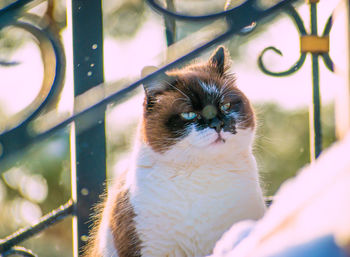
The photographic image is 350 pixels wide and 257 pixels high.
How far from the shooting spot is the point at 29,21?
104cm

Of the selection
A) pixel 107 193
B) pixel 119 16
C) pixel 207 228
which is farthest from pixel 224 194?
pixel 119 16

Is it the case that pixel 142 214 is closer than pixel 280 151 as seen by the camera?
Yes

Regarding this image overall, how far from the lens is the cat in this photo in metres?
1.26

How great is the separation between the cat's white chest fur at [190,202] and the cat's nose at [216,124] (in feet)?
0.31

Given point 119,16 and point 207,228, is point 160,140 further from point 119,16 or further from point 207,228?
point 119,16

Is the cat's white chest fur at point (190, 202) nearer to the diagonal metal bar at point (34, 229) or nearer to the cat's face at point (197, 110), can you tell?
the cat's face at point (197, 110)

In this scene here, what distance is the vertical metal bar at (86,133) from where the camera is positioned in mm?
1306

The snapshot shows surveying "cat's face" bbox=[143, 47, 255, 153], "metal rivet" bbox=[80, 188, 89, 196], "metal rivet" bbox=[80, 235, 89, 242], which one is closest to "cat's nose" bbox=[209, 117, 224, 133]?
"cat's face" bbox=[143, 47, 255, 153]

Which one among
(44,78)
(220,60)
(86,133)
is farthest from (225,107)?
(44,78)

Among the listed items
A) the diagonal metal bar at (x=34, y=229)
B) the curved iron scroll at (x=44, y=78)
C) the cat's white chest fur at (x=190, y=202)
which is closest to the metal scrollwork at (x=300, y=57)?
the cat's white chest fur at (x=190, y=202)

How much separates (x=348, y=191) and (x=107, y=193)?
3.76 feet

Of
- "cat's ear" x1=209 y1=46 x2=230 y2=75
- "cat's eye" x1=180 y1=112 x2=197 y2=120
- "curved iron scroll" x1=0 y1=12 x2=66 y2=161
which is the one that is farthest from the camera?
"cat's ear" x1=209 y1=46 x2=230 y2=75

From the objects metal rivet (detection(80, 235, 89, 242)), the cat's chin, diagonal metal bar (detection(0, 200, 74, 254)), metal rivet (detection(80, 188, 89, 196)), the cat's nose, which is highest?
the cat's nose

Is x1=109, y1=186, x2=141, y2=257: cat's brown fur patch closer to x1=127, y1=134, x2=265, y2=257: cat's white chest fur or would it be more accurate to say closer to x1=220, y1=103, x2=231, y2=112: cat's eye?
x1=127, y1=134, x2=265, y2=257: cat's white chest fur
